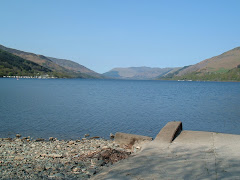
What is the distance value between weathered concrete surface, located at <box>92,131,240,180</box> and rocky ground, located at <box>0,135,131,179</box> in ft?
4.25

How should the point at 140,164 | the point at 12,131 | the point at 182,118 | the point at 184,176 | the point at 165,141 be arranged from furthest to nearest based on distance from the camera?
1. the point at 182,118
2. the point at 12,131
3. the point at 165,141
4. the point at 140,164
5. the point at 184,176

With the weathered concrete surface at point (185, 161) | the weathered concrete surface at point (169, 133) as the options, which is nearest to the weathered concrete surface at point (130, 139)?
the weathered concrete surface at point (169, 133)

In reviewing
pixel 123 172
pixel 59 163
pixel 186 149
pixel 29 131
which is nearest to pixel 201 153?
pixel 186 149

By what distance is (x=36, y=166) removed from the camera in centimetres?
1061

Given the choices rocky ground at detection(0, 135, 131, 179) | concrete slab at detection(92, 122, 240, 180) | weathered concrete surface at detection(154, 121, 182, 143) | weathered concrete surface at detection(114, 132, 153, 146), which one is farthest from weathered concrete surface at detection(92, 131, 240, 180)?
weathered concrete surface at detection(114, 132, 153, 146)

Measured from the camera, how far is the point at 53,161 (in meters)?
11.6

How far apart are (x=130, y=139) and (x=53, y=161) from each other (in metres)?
4.43

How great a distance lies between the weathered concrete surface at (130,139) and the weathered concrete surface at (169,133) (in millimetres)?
901

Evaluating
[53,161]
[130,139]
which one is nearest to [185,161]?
[130,139]

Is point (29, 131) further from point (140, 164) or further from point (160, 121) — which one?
point (140, 164)

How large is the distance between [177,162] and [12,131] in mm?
16321

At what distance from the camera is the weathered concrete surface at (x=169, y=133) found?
1244cm

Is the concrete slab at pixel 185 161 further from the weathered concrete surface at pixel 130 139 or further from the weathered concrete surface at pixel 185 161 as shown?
the weathered concrete surface at pixel 130 139

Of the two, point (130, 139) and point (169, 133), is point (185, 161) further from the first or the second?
point (130, 139)
